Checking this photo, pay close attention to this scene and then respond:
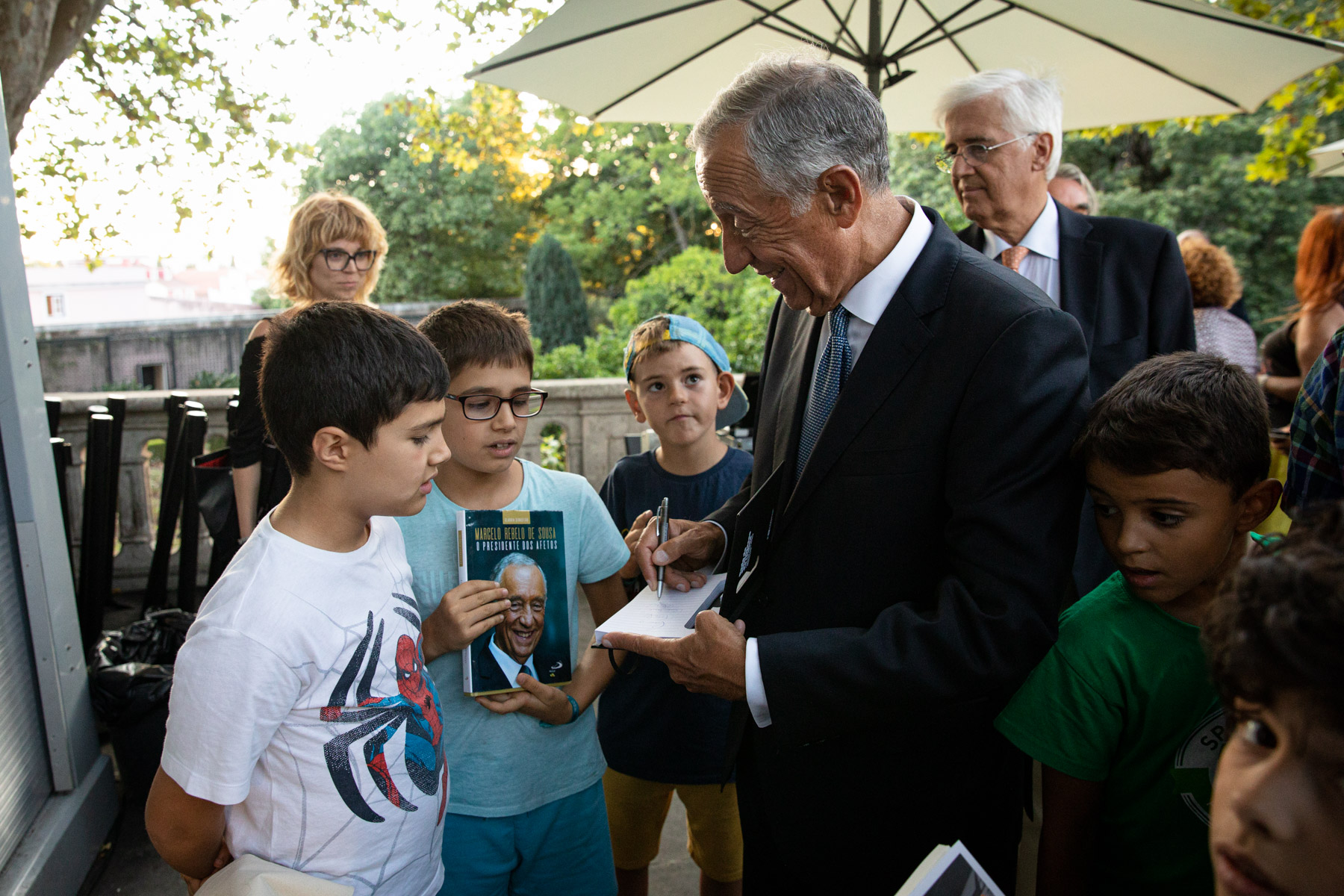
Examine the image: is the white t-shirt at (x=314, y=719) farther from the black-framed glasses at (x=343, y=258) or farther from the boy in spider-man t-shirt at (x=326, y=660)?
the black-framed glasses at (x=343, y=258)

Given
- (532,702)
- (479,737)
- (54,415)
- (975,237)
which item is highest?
(975,237)

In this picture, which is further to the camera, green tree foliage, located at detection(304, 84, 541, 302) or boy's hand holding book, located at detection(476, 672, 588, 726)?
green tree foliage, located at detection(304, 84, 541, 302)

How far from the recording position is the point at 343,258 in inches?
143

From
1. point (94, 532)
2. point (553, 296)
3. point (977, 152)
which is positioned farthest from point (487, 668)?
point (553, 296)

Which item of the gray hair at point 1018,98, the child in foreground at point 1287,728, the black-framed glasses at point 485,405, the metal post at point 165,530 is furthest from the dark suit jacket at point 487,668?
the metal post at point 165,530

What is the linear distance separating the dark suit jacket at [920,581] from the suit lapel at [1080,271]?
1230mm

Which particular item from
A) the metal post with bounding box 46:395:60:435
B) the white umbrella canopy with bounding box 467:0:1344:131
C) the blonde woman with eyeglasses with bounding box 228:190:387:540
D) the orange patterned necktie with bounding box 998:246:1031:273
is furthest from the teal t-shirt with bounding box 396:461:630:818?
the metal post with bounding box 46:395:60:435

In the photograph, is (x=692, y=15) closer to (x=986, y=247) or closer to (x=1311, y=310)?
(x=986, y=247)

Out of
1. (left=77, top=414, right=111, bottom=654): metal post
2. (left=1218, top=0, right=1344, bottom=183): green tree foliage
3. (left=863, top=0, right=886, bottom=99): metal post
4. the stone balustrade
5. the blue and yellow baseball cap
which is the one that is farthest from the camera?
(left=1218, top=0, right=1344, bottom=183): green tree foliage

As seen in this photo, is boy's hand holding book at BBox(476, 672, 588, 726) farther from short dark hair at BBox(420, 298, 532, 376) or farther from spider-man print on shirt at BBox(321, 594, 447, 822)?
short dark hair at BBox(420, 298, 532, 376)

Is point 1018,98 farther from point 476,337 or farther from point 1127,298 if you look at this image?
point 476,337

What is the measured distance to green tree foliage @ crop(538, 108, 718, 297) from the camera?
24.5 m

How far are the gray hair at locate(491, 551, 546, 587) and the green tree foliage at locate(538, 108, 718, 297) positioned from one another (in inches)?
876

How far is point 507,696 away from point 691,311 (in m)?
9.55
